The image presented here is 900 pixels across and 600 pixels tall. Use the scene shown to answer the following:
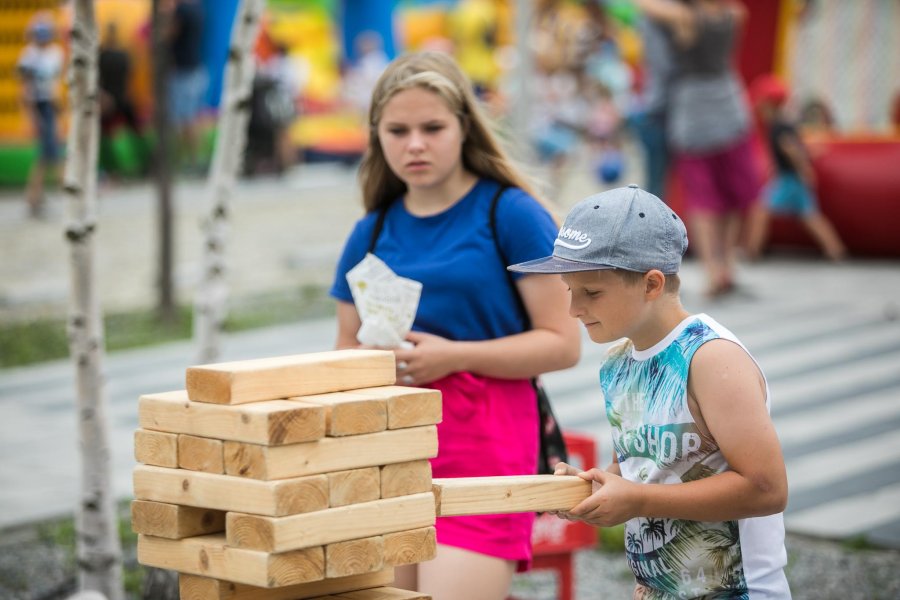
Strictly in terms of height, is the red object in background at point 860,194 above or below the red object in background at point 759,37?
below

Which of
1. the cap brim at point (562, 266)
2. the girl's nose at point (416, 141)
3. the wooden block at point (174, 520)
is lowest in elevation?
the wooden block at point (174, 520)

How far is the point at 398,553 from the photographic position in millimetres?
2449

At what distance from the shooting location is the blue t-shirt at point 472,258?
322 cm

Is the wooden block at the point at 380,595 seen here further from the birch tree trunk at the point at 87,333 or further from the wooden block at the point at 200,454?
the birch tree trunk at the point at 87,333

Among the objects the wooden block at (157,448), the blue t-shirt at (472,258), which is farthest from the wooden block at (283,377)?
the blue t-shirt at (472,258)

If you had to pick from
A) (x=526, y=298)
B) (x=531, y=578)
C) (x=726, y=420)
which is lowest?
(x=531, y=578)

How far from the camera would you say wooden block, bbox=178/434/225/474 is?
2342mm

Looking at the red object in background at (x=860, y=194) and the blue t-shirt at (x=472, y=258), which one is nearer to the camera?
the blue t-shirt at (x=472, y=258)

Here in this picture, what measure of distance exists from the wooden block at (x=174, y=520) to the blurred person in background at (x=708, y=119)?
7809 millimetres

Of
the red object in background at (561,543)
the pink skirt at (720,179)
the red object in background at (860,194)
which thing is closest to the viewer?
the red object in background at (561,543)

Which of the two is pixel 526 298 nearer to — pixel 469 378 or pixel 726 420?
pixel 469 378

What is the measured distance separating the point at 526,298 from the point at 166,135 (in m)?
7.36

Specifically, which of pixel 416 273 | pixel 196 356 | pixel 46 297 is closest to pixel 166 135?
pixel 46 297

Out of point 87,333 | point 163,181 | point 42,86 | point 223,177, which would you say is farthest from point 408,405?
point 42,86
